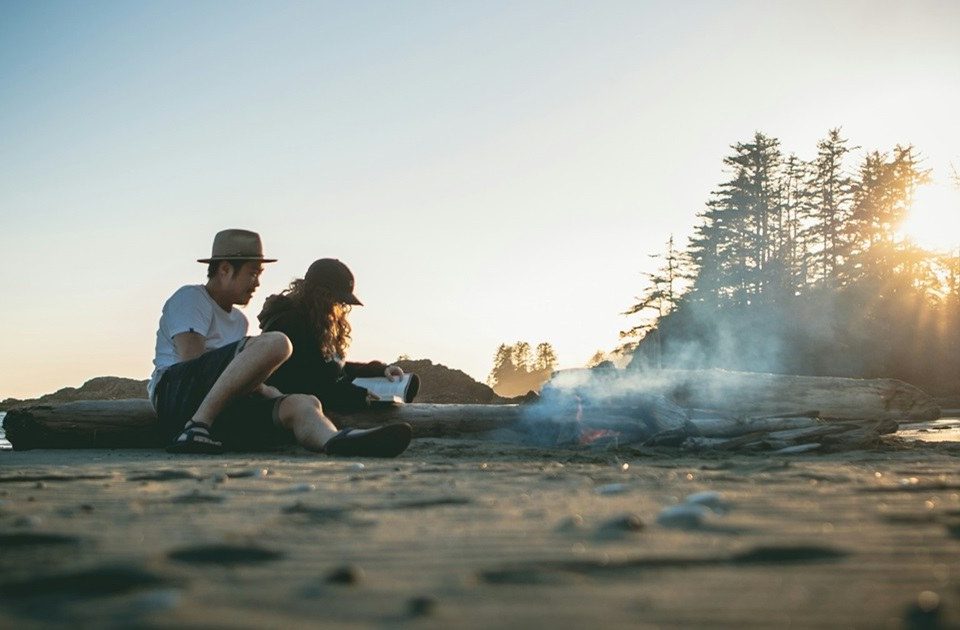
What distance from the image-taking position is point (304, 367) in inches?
237

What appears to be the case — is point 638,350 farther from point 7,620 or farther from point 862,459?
point 7,620

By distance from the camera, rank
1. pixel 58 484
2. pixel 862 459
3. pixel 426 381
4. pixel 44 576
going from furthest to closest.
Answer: pixel 426 381 → pixel 862 459 → pixel 58 484 → pixel 44 576

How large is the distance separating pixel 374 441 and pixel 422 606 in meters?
3.43

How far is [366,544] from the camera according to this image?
1.84 meters

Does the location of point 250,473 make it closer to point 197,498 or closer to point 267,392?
point 197,498

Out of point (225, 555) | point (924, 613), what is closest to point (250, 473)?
point (225, 555)

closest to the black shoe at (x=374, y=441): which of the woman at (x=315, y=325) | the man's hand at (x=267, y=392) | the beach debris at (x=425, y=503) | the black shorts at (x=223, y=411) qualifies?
the black shorts at (x=223, y=411)

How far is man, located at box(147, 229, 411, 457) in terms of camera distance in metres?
5.14

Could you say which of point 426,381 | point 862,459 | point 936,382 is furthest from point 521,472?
point 936,382

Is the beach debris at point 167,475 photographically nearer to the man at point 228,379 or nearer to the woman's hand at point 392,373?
the man at point 228,379

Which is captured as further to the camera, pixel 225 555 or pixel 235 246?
pixel 235 246

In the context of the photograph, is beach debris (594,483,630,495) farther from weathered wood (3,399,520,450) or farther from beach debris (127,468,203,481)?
weathered wood (3,399,520,450)

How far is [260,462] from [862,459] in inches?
146

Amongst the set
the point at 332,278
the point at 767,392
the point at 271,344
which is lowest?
the point at 767,392
